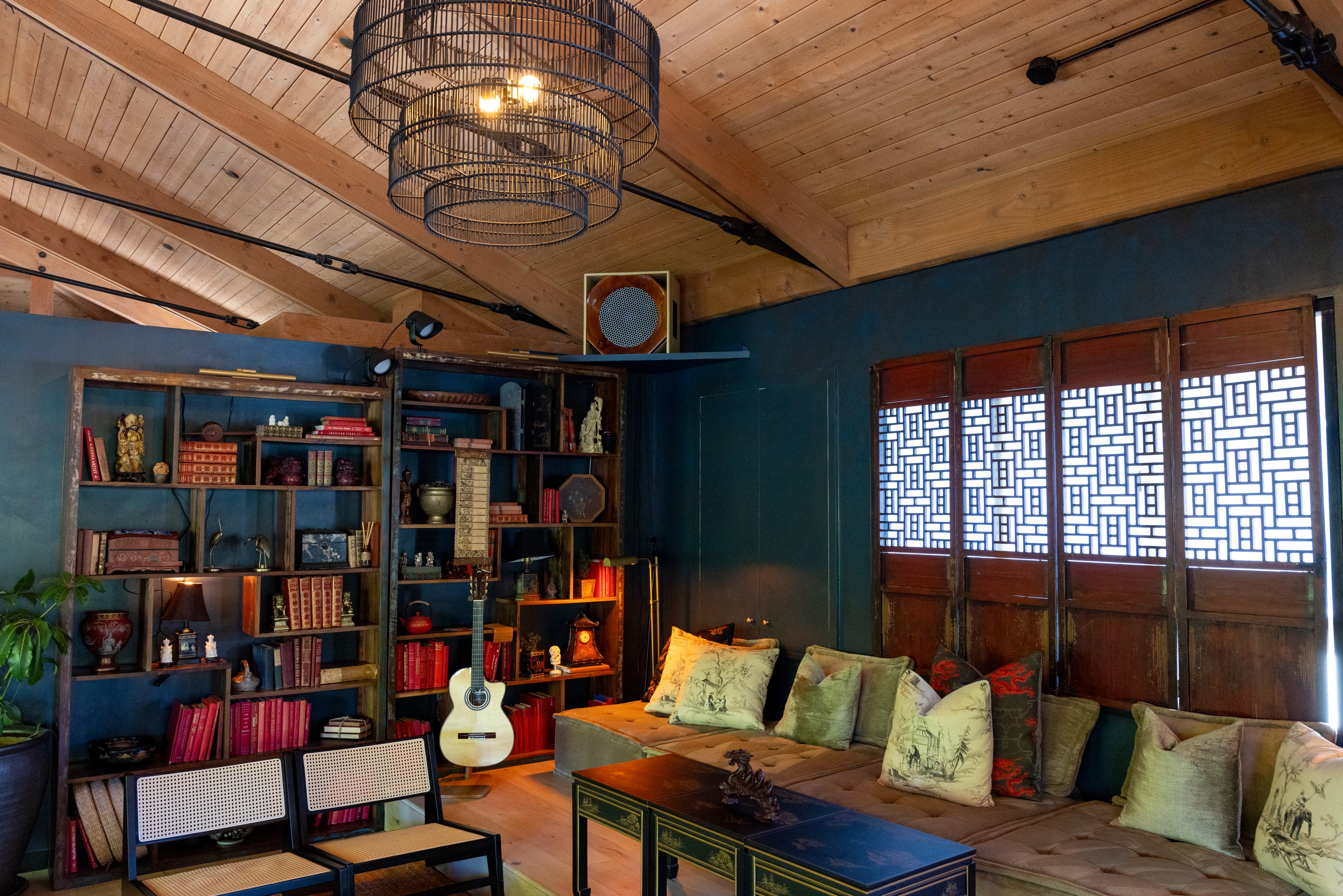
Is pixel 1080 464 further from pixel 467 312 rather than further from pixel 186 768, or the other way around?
pixel 467 312

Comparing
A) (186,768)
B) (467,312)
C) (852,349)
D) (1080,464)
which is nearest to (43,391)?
(186,768)

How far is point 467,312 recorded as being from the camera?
677 centimetres

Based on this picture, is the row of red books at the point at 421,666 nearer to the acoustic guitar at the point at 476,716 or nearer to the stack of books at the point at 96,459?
the acoustic guitar at the point at 476,716

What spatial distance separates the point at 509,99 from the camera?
91.2 inches

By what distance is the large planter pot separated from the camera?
12.5ft

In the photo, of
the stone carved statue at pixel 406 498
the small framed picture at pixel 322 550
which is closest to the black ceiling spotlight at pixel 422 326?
the stone carved statue at pixel 406 498

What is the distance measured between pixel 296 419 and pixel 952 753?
3808 millimetres

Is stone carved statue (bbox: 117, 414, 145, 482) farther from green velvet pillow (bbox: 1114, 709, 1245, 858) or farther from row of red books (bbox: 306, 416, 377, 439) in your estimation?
green velvet pillow (bbox: 1114, 709, 1245, 858)

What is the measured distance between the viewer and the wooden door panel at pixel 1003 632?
4008 millimetres

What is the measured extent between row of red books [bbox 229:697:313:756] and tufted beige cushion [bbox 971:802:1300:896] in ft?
11.3

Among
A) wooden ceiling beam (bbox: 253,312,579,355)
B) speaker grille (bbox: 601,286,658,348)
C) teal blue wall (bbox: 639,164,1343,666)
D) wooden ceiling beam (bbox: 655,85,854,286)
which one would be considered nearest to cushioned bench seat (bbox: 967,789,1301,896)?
teal blue wall (bbox: 639,164,1343,666)

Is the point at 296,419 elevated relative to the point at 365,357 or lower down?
lower down

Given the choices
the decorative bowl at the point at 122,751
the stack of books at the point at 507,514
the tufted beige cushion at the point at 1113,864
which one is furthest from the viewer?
the stack of books at the point at 507,514

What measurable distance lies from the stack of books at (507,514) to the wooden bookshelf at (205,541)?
0.69 metres
